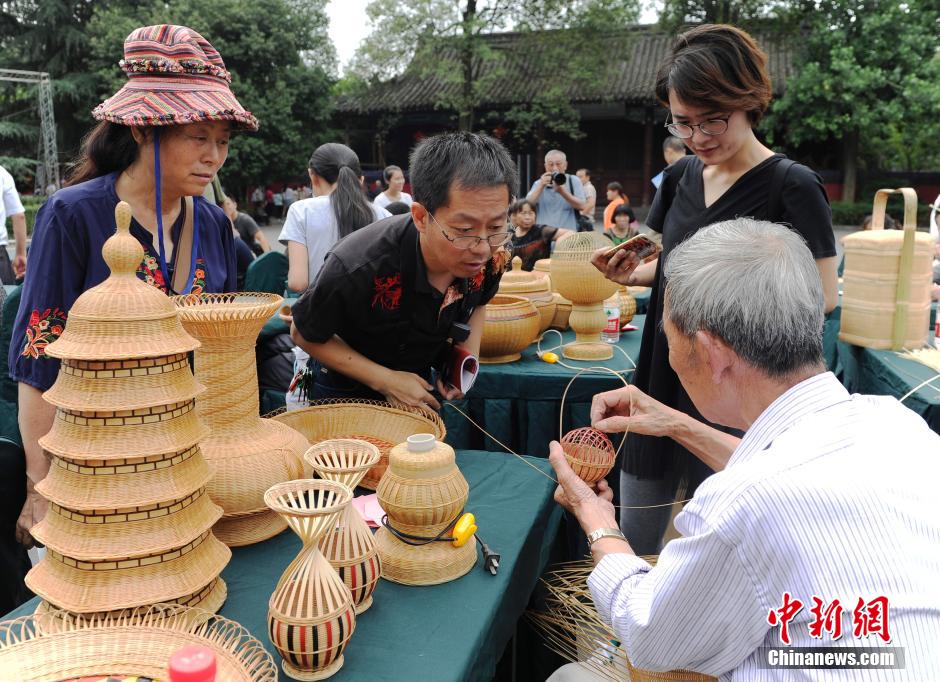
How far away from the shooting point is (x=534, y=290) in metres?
3.24

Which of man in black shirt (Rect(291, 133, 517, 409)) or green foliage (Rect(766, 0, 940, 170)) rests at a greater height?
green foliage (Rect(766, 0, 940, 170))

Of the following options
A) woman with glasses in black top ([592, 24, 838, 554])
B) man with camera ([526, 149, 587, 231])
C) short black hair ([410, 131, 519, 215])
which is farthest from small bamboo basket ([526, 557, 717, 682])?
man with camera ([526, 149, 587, 231])

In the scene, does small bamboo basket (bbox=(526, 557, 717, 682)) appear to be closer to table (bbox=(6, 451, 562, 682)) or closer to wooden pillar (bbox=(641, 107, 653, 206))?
table (bbox=(6, 451, 562, 682))

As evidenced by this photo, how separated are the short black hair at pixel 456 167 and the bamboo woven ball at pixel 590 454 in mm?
685

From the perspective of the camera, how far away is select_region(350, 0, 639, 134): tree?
14.9 metres

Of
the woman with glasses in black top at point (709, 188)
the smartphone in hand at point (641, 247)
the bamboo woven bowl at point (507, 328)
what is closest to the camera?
the woman with glasses in black top at point (709, 188)

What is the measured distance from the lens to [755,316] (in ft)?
3.28

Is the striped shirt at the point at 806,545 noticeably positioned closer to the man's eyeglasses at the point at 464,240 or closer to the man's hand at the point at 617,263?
the man's eyeglasses at the point at 464,240

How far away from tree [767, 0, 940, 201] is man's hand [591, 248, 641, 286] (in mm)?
15605

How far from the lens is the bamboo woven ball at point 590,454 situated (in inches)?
66.8

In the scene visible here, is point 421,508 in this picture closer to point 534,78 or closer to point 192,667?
point 192,667

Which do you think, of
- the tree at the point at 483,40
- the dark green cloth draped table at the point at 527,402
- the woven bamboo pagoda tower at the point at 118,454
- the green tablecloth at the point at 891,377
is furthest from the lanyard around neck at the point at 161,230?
the tree at the point at 483,40

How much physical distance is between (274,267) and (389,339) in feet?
8.82

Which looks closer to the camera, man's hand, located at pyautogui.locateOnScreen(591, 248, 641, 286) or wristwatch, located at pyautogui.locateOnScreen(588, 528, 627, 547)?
wristwatch, located at pyautogui.locateOnScreen(588, 528, 627, 547)
